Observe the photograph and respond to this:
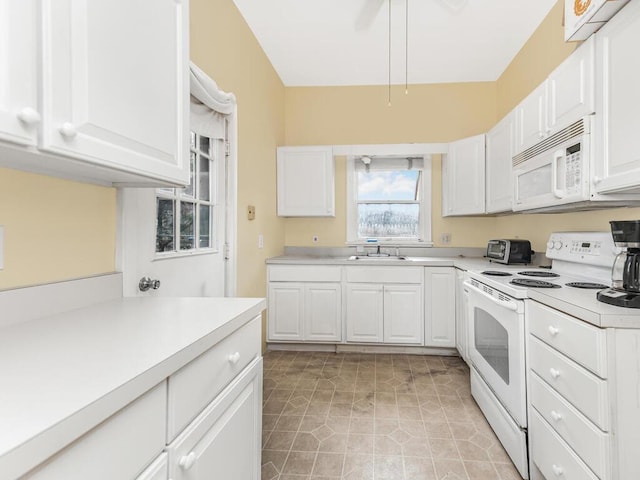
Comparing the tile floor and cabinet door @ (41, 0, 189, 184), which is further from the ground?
cabinet door @ (41, 0, 189, 184)

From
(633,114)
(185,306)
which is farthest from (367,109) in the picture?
(185,306)

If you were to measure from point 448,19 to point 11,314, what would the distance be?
318 cm

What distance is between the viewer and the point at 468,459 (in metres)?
1.71

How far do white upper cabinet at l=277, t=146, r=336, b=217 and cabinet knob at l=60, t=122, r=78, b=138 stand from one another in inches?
111

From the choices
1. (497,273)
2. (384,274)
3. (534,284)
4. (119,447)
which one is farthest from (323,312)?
Result: (119,447)

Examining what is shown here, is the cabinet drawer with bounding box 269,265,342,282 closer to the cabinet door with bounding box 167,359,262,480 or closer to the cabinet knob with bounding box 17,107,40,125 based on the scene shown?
the cabinet door with bounding box 167,359,262,480

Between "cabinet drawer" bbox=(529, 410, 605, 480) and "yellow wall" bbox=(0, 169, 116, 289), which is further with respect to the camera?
"cabinet drawer" bbox=(529, 410, 605, 480)

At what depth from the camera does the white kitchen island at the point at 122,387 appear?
0.49 metres

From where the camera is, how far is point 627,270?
4.22 ft

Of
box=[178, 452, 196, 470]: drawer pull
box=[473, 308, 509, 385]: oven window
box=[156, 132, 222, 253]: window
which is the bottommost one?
box=[473, 308, 509, 385]: oven window

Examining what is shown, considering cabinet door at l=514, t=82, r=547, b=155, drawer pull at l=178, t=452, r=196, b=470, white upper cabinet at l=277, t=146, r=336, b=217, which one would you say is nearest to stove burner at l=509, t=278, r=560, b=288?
cabinet door at l=514, t=82, r=547, b=155

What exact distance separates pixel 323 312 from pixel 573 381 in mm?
2179

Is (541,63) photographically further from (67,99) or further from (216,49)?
(67,99)

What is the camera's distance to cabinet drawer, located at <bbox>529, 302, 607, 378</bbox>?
1.15 m
